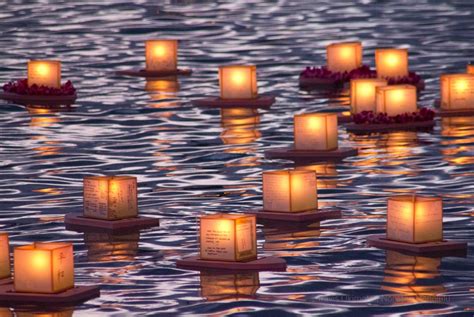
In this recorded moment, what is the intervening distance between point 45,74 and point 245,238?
66.7ft

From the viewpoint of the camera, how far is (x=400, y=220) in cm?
2525

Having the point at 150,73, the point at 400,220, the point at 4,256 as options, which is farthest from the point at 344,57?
the point at 4,256

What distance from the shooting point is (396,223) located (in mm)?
25266

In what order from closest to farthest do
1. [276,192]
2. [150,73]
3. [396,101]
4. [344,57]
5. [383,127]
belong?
[276,192] → [383,127] → [396,101] → [344,57] → [150,73]

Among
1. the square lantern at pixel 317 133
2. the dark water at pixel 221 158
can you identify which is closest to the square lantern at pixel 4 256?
the dark water at pixel 221 158

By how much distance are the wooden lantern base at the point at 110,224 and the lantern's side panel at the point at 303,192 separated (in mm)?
2192

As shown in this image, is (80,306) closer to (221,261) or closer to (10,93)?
(221,261)

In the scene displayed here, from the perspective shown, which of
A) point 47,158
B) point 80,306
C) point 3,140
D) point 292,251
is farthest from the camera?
point 3,140

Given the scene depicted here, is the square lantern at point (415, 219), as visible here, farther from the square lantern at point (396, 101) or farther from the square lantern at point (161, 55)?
the square lantern at point (161, 55)

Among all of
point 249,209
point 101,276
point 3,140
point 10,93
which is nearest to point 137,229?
point 249,209

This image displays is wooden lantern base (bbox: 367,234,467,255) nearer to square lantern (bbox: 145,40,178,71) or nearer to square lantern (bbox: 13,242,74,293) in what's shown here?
square lantern (bbox: 13,242,74,293)

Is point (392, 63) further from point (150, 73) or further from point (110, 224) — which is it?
point (110, 224)

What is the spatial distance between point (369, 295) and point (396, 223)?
345cm

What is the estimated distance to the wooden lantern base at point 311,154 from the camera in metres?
34.1
